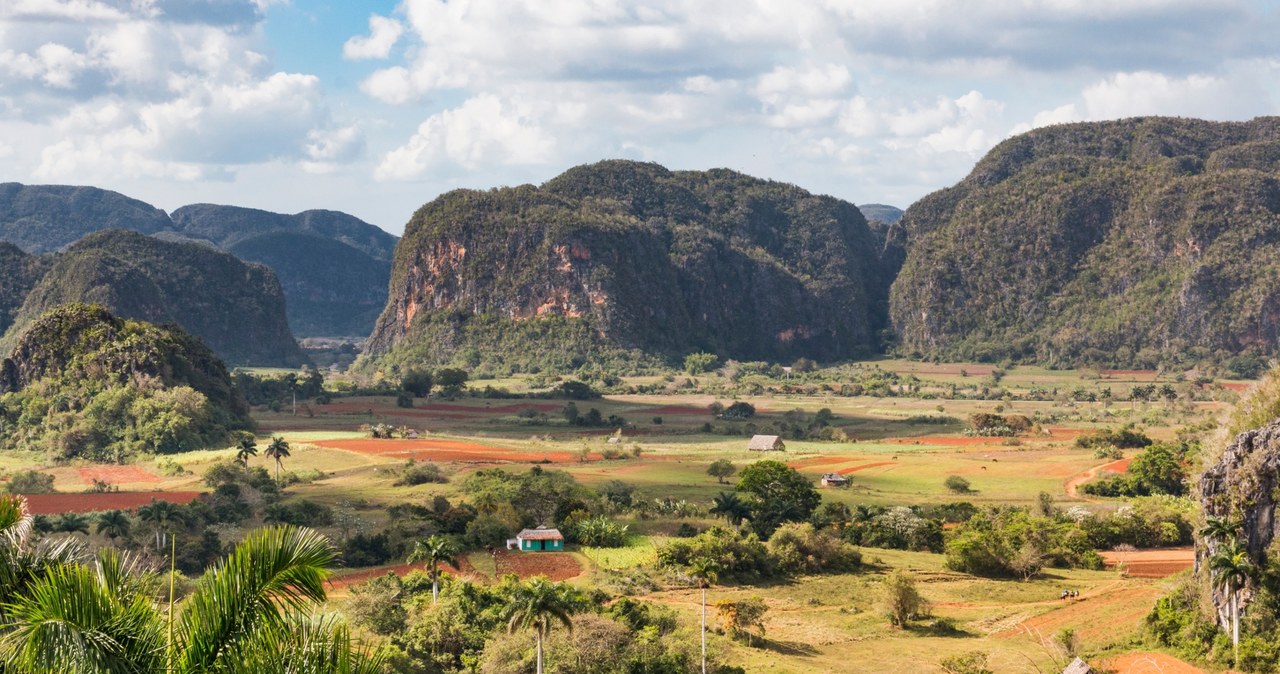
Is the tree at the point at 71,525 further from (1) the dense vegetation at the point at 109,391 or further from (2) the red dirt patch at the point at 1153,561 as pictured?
(2) the red dirt patch at the point at 1153,561

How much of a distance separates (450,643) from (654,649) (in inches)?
214

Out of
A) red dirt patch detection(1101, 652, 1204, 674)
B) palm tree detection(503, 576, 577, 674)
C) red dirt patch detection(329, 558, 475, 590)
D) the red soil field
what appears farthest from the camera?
the red soil field

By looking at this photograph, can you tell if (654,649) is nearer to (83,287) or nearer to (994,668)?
(994,668)

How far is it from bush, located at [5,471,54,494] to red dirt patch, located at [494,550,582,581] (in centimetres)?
3041

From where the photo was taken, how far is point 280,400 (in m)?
115

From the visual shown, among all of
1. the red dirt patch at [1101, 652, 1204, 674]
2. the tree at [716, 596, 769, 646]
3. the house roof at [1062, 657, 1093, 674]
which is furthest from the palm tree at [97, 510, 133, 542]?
the red dirt patch at [1101, 652, 1204, 674]

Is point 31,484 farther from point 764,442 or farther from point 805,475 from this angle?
point 764,442

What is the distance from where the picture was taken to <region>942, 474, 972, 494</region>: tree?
66.2 meters

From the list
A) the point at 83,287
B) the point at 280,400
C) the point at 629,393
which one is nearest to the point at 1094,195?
the point at 629,393

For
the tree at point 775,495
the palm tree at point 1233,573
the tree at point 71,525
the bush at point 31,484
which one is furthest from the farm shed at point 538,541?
the bush at point 31,484

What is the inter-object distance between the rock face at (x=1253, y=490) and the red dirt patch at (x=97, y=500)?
44451 mm

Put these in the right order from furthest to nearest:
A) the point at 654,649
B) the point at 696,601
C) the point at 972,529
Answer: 1. the point at 972,529
2. the point at 696,601
3. the point at 654,649

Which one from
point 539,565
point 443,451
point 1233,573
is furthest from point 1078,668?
point 443,451

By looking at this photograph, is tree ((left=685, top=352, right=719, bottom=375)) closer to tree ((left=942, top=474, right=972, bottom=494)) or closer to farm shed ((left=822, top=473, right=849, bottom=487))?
farm shed ((left=822, top=473, right=849, bottom=487))
